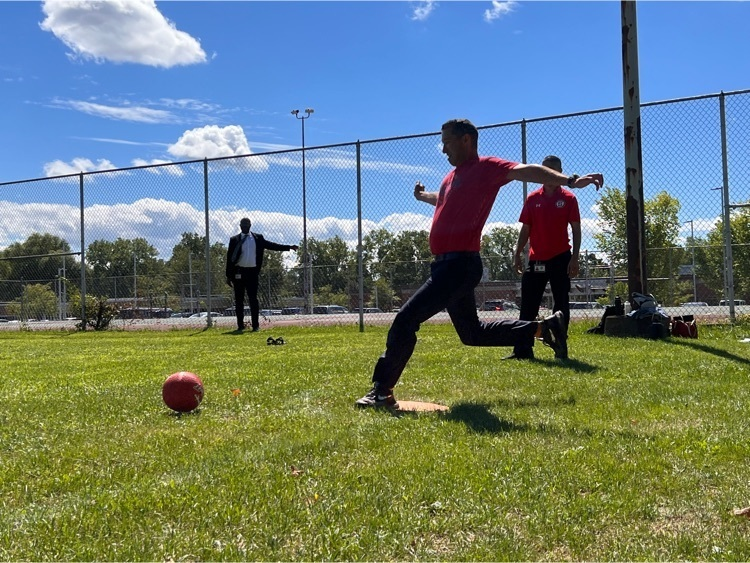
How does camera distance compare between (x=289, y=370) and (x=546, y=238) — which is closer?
(x=289, y=370)

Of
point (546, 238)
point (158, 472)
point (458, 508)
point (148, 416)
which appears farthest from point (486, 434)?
point (546, 238)

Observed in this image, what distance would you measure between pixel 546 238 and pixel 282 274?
10074mm

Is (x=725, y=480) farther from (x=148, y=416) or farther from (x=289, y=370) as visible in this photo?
(x=289, y=370)

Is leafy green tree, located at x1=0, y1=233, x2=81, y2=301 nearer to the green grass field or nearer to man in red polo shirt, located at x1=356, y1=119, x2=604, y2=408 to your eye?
the green grass field

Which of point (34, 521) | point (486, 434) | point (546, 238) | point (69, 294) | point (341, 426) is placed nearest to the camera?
point (34, 521)

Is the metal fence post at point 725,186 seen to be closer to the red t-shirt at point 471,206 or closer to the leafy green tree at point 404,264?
the leafy green tree at point 404,264

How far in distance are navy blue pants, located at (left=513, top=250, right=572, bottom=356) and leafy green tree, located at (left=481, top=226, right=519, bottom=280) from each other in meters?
3.83

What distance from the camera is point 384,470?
3.02 meters

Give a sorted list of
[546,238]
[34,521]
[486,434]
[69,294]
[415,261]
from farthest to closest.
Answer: [69,294]
[415,261]
[546,238]
[486,434]
[34,521]

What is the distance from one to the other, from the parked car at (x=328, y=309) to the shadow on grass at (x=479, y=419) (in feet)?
34.6

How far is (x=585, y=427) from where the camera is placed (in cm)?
384

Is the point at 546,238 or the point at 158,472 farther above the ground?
the point at 546,238

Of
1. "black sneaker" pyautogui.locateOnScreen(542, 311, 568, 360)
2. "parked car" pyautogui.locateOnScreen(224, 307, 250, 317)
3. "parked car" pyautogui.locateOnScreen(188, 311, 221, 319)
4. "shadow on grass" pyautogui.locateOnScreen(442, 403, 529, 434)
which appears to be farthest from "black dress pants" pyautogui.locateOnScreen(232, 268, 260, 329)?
"shadow on grass" pyautogui.locateOnScreen(442, 403, 529, 434)

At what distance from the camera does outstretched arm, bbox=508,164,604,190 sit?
4512 millimetres
